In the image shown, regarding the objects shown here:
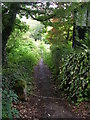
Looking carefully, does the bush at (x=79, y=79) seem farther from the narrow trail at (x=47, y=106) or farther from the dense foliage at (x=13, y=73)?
the dense foliage at (x=13, y=73)

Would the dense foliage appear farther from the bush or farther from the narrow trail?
the bush

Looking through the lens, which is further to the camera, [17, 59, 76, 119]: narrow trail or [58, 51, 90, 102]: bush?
[58, 51, 90, 102]: bush

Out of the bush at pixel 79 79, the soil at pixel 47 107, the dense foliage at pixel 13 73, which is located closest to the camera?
the dense foliage at pixel 13 73

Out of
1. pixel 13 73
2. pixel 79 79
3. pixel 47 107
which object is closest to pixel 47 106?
pixel 47 107

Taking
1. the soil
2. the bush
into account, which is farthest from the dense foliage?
the bush

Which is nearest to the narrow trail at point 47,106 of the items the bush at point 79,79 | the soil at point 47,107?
the soil at point 47,107

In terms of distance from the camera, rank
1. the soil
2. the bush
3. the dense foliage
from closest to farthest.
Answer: the dense foliage, the soil, the bush

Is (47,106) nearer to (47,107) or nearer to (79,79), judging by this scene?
(47,107)

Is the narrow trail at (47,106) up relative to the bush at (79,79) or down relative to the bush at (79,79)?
down

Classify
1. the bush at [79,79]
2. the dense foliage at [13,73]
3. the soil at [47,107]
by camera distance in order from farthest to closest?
the bush at [79,79]
the soil at [47,107]
the dense foliage at [13,73]

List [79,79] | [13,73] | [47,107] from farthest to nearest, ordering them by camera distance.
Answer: [79,79], [13,73], [47,107]

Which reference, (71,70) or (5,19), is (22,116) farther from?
(5,19)

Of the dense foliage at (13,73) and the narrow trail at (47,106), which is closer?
the dense foliage at (13,73)

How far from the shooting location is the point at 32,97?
5.46 m
